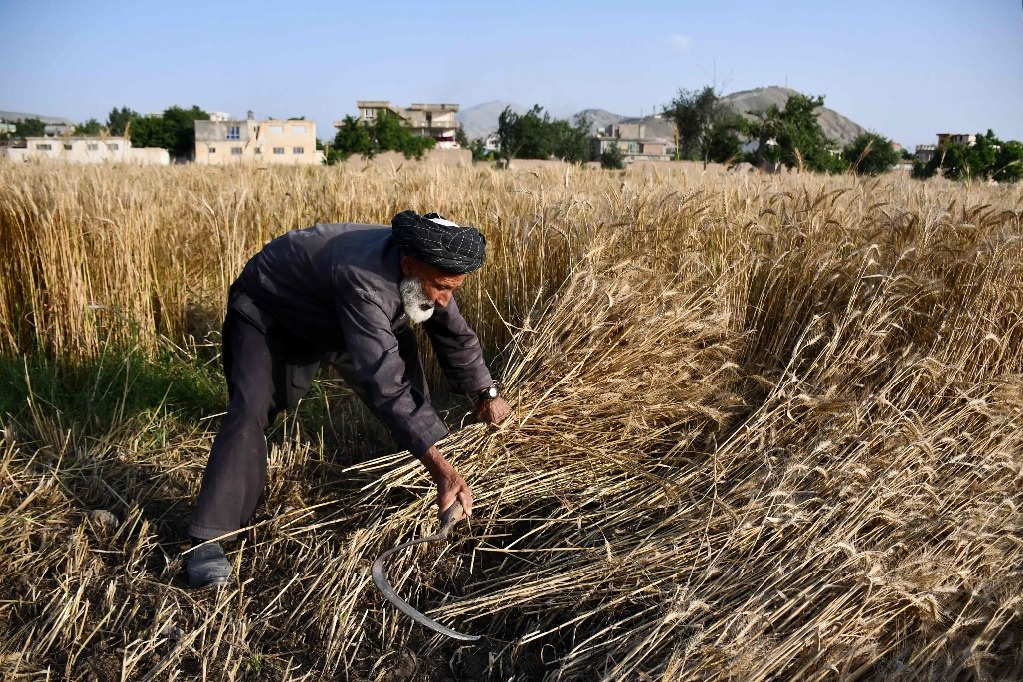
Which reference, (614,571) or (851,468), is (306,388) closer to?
(614,571)

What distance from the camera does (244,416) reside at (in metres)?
2.74

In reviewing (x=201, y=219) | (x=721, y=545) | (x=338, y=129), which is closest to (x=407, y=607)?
(x=721, y=545)

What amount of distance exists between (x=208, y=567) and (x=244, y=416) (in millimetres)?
500

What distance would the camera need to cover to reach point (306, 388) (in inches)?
119

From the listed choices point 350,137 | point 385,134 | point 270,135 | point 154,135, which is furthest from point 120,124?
point 350,137

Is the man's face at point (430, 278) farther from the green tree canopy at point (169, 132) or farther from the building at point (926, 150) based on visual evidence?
the green tree canopy at point (169, 132)

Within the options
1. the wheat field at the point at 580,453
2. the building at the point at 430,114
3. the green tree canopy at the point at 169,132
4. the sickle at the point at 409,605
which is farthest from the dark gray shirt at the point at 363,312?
the building at the point at 430,114

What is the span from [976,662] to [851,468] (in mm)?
704

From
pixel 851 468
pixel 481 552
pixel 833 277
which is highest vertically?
pixel 833 277

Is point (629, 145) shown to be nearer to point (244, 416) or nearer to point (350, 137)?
point (350, 137)

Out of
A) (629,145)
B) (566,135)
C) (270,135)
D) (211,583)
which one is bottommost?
(211,583)

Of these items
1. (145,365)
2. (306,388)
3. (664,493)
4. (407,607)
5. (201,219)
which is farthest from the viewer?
(201,219)

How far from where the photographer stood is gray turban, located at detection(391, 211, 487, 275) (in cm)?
243

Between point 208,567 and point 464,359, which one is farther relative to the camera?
point 464,359
